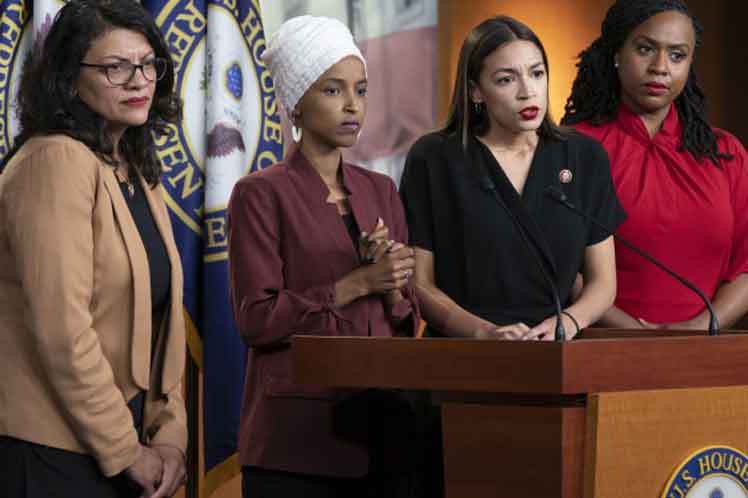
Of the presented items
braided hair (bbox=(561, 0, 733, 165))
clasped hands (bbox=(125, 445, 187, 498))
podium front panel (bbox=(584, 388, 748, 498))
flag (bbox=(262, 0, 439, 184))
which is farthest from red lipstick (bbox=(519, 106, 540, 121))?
flag (bbox=(262, 0, 439, 184))

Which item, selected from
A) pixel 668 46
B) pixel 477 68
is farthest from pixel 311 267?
pixel 668 46

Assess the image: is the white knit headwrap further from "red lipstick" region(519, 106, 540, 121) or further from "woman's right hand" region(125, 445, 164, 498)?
"woman's right hand" region(125, 445, 164, 498)

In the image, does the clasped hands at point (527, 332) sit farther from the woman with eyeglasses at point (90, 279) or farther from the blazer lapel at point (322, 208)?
the woman with eyeglasses at point (90, 279)

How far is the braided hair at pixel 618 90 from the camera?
10.3 ft

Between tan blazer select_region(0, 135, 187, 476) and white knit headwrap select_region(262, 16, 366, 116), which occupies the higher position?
white knit headwrap select_region(262, 16, 366, 116)

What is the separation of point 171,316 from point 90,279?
10.2 inches

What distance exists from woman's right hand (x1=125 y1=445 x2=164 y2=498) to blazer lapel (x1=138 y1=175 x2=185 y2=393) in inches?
6.2

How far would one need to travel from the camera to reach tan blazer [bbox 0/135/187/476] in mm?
2078

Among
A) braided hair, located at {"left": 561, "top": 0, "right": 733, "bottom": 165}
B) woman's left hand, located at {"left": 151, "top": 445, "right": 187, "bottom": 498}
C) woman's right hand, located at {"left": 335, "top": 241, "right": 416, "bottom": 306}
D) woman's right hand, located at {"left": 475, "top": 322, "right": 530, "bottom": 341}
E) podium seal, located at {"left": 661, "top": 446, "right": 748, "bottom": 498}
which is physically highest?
braided hair, located at {"left": 561, "top": 0, "right": 733, "bottom": 165}

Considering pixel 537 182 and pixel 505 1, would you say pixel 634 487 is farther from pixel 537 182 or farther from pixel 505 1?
pixel 505 1

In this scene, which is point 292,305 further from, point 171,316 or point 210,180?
point 210,180

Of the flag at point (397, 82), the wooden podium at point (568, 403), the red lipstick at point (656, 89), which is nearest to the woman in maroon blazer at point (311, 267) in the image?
the wooden podium at point (568, 403)

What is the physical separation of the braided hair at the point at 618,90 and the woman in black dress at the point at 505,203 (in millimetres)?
358

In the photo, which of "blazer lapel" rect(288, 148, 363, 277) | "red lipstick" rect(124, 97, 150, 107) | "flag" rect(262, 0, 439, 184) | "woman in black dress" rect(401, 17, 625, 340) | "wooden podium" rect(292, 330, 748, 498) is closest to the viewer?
"wooden podium" rect(292, 330, 748, 498)
